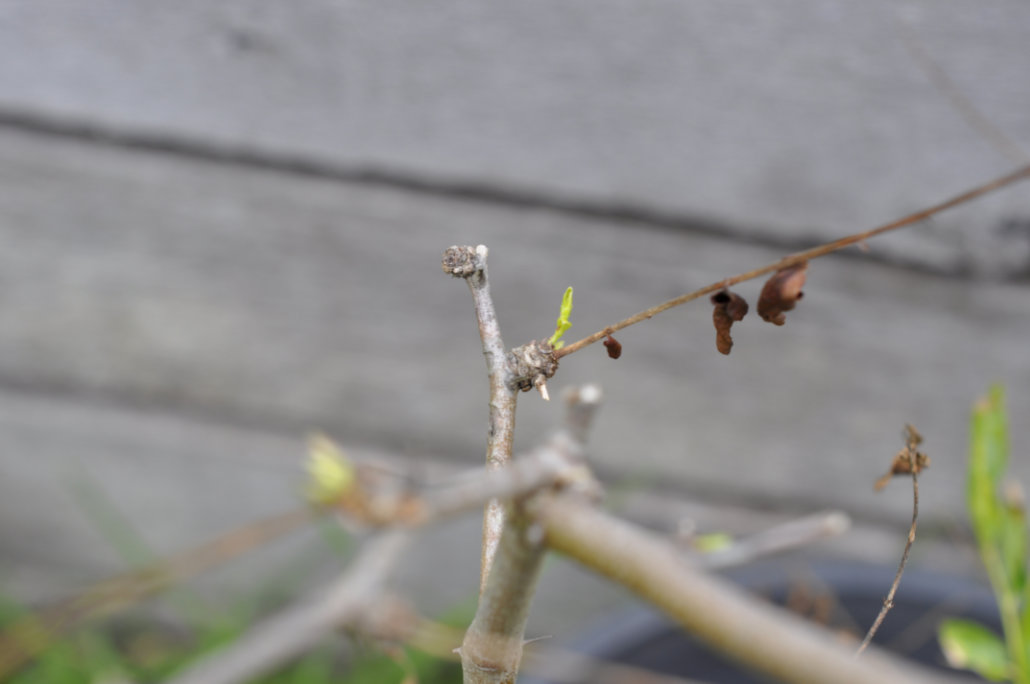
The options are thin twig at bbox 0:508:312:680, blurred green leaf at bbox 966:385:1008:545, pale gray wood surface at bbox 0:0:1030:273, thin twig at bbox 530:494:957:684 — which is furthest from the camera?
thin twig at bbox 0:508:312:680

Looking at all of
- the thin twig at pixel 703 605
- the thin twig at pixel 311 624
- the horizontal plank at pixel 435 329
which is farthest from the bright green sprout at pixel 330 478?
the thin twig at pixel 703 605

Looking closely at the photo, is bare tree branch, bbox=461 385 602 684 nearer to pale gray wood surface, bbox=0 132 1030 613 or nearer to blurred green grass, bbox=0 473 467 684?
pale gray wood surface, bbox=0 132 1030 613

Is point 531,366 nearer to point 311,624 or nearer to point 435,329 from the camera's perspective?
point 311,624

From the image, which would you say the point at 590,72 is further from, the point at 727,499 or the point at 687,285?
the point at 727,499

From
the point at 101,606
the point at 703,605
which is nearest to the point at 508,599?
the point at 703,605

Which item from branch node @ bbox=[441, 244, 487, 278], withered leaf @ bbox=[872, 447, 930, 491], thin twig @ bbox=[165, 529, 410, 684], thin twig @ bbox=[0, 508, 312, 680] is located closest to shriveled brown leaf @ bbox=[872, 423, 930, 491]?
withered leaf @ bbox=[872, 447, 930, 491]

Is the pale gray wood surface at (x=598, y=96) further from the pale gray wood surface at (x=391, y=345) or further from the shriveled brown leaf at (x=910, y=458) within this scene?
the shriveled brown leaf at (x=910, y=458)
